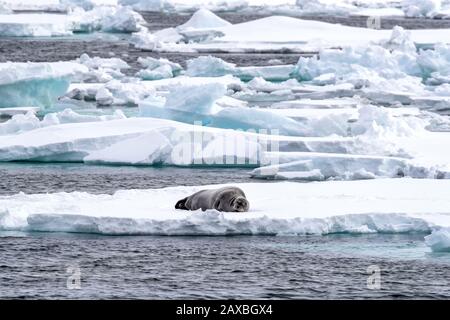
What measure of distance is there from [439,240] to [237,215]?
101 inches

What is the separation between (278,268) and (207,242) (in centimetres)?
134

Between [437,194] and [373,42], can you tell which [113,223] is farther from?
[373,42]

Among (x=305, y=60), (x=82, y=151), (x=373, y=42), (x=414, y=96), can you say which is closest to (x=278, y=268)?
(x=82, y=151)

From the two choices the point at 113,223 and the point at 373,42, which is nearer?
the point at 113,223

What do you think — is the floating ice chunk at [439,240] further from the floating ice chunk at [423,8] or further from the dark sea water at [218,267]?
the floating ice chunk at [423,8]

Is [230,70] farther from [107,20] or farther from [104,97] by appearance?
[107,20]

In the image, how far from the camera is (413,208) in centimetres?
1477

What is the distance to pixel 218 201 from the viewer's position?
15055 millimetres

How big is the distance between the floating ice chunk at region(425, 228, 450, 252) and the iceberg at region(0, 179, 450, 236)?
58 centimetres

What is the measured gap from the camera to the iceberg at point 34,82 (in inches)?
1049

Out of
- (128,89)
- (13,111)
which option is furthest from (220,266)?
(128,89)

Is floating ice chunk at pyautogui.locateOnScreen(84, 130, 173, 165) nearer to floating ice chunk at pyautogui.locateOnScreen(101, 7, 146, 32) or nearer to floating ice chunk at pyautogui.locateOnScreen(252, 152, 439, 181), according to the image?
floating ice chunk at pyautogui.locateOnScreen(252, 152, 439, 181)
